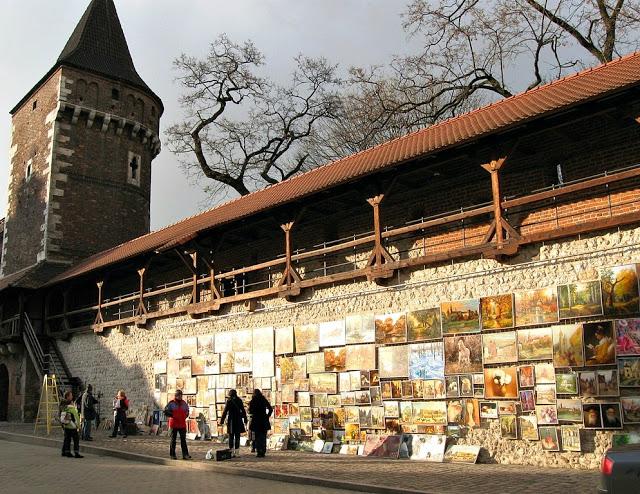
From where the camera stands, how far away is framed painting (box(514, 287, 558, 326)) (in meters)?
10.5

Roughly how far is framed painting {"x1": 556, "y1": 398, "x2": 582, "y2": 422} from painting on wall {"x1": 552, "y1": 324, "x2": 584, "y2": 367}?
56 centimetres

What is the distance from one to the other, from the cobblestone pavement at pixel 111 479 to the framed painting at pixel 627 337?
15.1ft

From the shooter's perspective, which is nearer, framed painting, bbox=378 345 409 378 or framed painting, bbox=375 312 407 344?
framed painting, bbox=378 345 409 378

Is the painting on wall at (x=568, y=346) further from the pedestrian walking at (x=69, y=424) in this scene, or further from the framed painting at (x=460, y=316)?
the pedestrian walking at (x=69, y=424)

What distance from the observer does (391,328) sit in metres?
12.8

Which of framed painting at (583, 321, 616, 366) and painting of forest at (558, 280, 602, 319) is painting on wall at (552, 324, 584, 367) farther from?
painting of forest at (558, 280, 602, 319)

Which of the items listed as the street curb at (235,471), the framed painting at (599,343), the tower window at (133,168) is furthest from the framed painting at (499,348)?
the tower window at (133,168)

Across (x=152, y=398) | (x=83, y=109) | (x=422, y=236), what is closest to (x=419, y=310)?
(x=422, y=236)

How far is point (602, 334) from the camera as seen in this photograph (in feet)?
32.4

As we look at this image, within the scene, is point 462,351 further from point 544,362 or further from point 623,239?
point 623,239

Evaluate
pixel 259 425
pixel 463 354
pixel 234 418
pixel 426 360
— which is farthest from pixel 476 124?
pixel 234 418

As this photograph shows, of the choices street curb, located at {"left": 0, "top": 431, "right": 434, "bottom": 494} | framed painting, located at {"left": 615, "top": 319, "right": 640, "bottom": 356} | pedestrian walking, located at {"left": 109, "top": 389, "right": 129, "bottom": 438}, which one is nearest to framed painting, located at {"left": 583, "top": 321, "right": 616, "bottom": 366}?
framed painting, located at {"left": 615, "top": 319, "right": 640, "bottom": 356}

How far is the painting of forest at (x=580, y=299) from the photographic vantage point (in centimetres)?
1006

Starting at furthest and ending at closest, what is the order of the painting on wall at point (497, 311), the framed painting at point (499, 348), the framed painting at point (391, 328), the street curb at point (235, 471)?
the framed painting at point (391, 328) < the painting on wall at point (497, 311) < the framed painting at point (499, 348) < the street curb at point (235, 471)
